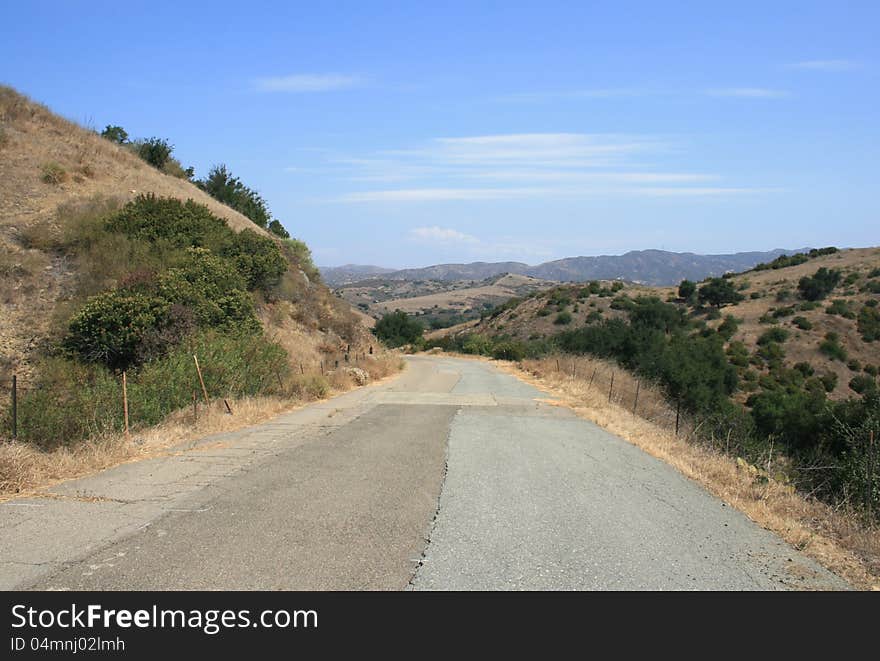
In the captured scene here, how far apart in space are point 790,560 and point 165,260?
20.6m

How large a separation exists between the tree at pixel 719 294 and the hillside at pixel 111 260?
5412 cm

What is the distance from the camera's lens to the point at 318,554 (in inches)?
227

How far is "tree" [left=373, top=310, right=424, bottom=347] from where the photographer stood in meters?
60.9

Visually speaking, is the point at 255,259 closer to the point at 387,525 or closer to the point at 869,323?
the point at 387,525

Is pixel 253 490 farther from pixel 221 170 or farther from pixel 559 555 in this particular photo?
pixel 221 170

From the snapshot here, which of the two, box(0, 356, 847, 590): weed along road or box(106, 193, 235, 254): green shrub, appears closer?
box(0, 356, 847, 590): weed along road

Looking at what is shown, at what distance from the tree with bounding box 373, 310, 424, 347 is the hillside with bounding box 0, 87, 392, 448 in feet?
72.4

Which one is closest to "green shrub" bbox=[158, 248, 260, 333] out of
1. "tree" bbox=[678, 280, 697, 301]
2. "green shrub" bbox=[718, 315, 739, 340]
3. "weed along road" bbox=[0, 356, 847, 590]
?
"weed along road" bbox=[0, 356, 847, 590]

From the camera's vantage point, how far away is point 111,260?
22.0 metres

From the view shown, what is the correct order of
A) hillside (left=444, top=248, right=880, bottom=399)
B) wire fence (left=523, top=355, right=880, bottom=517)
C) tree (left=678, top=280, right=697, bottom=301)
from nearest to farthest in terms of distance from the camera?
wire fence (left=523, top=355, right=880, bottom=517) < hillside (left=444, top=248, right=880, bottom=399) < tree (left=678, top=280, right=697, bottom=301)

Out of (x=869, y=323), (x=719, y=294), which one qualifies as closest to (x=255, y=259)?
(x=869, y=323)

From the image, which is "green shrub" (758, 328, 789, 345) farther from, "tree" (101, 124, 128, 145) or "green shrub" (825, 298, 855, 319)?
"tree" (101, 124, 128, 145)

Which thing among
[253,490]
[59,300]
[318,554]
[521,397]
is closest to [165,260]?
[59,300]

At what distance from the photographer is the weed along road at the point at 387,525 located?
5.34m
